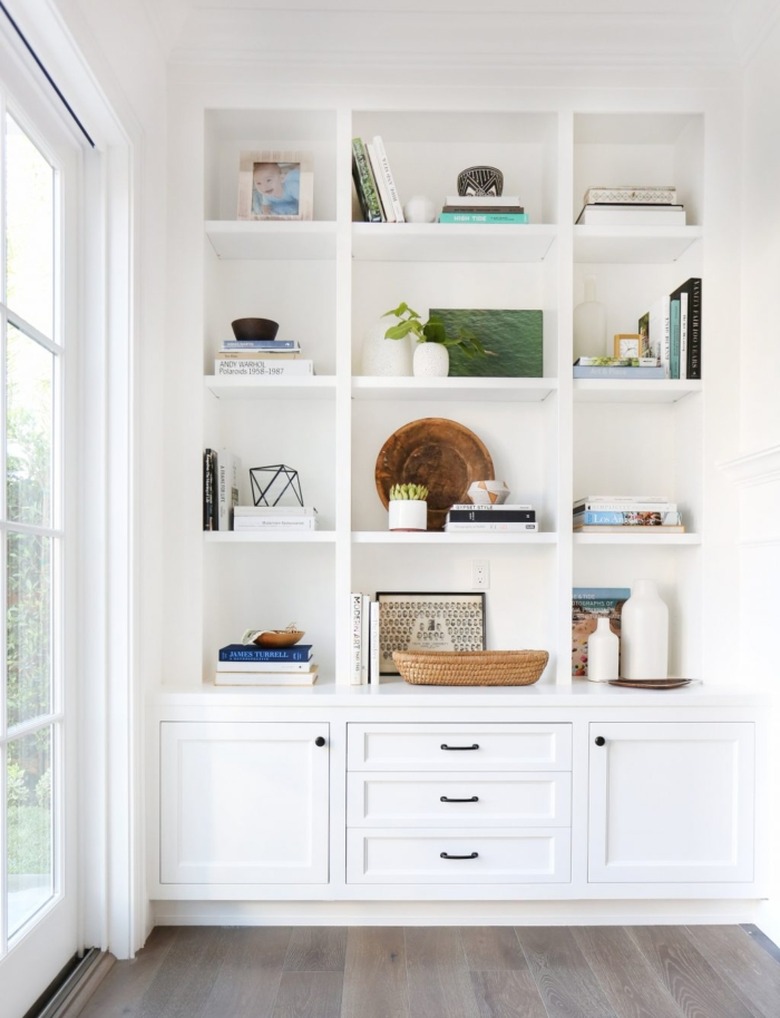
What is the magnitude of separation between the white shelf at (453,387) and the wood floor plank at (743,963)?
1.61m

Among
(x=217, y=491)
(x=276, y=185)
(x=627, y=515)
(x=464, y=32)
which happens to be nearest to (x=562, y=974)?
(x=627, y=515)

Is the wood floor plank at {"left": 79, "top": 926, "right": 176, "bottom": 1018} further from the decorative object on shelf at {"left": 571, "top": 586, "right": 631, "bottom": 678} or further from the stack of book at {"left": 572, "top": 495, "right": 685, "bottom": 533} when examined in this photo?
the stack of book at {"left": 572, "top": 495, "right": 685, "bottom": 533}

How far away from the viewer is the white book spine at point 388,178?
256 cm

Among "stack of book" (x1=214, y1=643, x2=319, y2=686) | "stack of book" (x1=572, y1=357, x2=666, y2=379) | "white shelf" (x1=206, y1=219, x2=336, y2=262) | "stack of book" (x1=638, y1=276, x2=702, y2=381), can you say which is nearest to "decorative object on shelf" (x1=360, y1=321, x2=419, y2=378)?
"white shelf" (x1=206, y1=219, x2=336, y2=262)

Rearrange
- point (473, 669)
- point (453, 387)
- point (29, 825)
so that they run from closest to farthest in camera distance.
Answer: point (29, 825) → point (473, 669) → point (453, 387)

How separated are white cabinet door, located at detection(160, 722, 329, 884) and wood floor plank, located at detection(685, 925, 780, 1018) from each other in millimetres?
1043

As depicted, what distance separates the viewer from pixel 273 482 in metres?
2.83

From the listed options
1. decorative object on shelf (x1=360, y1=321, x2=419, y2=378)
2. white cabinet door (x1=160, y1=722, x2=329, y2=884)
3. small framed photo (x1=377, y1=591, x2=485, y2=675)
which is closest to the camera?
white cabinet door (x1=160, y1=722, x2=329, y2=884)

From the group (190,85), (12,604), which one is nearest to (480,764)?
(12,604)

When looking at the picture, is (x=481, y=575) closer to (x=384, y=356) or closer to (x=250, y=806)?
(x=384, y=356)

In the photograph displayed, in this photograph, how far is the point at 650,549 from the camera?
2.85 m

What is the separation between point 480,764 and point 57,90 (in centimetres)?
198

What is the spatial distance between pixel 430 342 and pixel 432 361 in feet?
0.23

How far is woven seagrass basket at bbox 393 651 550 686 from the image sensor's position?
2.49m
